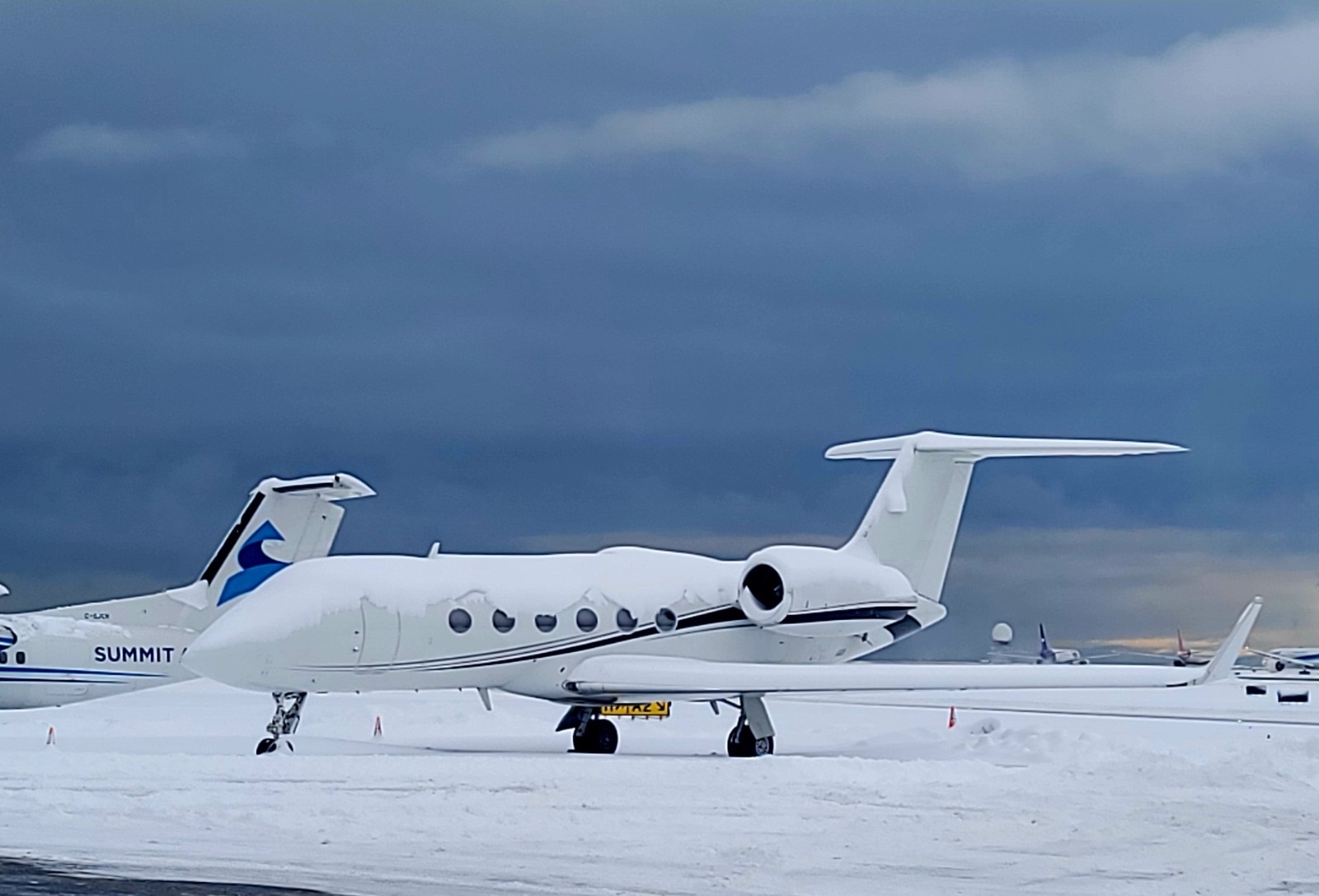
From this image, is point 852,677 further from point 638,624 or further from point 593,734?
point 593,734

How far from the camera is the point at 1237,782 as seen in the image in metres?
18.1

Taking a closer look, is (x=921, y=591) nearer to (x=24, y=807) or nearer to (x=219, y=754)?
(x=219, y=754)

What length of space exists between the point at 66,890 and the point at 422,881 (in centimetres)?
195

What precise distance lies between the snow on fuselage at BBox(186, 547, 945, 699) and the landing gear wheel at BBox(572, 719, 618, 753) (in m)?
0.88

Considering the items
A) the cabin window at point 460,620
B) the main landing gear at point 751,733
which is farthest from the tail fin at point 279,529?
the main landing gear at point 751,733

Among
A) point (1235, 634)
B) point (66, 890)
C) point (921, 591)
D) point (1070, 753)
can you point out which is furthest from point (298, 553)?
point (66, 890)

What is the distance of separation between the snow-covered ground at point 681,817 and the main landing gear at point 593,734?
494 millimetres

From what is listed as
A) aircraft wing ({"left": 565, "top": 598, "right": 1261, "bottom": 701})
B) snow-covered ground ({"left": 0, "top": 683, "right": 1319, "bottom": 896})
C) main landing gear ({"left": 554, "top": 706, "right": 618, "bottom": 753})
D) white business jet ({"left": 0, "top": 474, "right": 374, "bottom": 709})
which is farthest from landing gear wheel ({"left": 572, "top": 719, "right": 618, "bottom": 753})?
white business jet ({"left": 0, "top": 474, "right": 374, "bottom": 709})

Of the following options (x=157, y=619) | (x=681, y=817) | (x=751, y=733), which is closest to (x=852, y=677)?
(x=751, y=733)

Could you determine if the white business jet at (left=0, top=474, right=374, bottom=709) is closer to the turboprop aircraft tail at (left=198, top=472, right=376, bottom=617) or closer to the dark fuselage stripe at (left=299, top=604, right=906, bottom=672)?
the turboprop aircraft tail at (left=198, top=472, right=376, bottom=617)

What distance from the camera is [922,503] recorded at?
92.6 ft

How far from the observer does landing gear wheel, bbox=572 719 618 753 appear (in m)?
25.2

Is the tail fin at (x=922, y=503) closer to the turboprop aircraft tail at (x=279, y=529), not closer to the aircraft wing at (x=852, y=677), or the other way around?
the aircraft wing at (x=852, y=677)

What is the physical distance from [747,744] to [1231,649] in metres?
6.33
